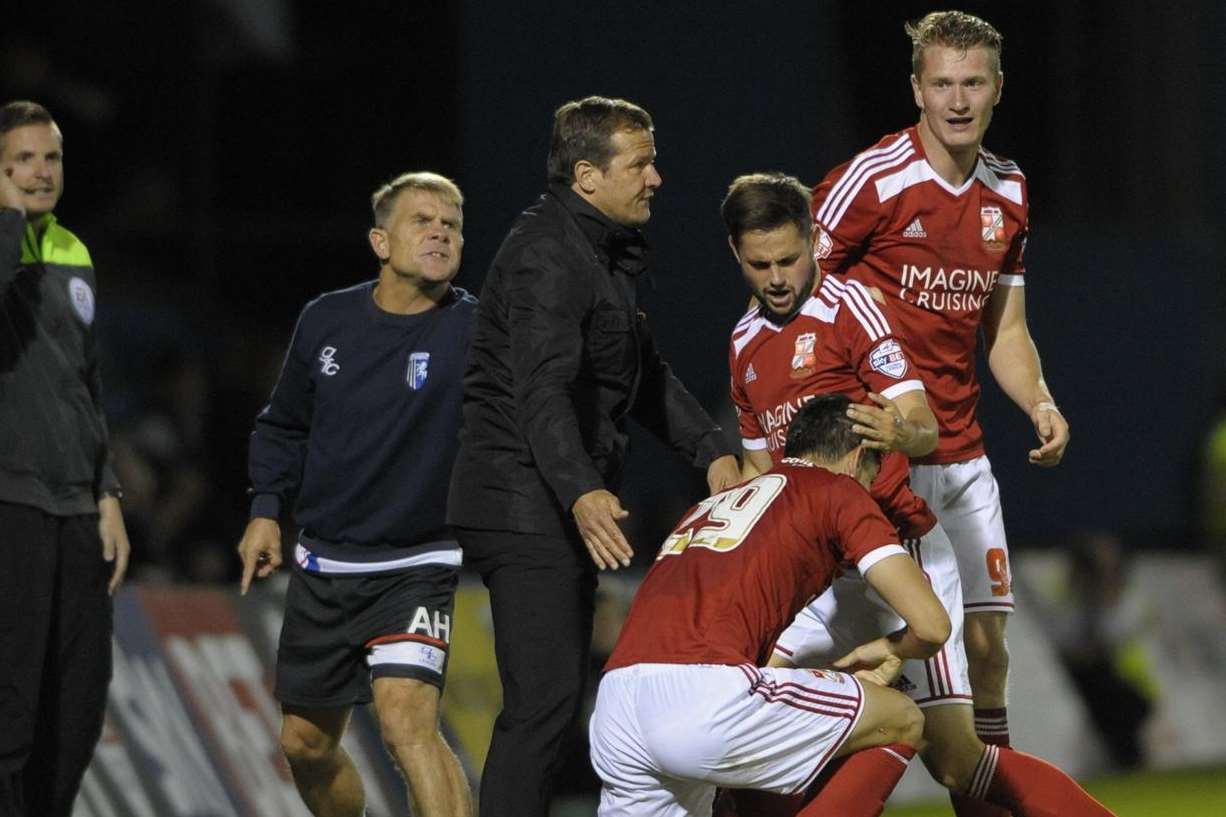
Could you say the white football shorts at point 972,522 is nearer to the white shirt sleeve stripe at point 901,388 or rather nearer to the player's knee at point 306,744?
the white shirt sleeve stripe at point 901,388

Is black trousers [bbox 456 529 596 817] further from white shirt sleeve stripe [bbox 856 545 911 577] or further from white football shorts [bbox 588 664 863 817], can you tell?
white shirt sleeve stripe [bbox 856 545 911 577]

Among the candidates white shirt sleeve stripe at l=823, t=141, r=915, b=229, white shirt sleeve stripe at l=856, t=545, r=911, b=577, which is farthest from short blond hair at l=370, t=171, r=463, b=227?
white shirt sleeve stripe at l=856, t=545, r=911, b=577

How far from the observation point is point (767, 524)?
202 inches

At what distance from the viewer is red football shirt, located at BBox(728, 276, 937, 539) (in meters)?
5.40

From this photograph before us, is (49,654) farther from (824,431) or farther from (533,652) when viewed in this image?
(824,431)

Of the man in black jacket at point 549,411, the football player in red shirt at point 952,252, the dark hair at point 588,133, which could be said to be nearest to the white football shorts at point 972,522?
the football player in red shirt at point 952,252

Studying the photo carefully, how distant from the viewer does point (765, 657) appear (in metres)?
5.25

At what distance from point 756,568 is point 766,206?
0.96 metres

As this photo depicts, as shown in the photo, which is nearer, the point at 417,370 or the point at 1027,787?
the point at 1027,787

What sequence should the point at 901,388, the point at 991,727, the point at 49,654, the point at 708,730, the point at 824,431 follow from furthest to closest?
the point at 49,654 < the point at 991,727 < the point at 901,388 < the point at 824,431 < the point at 708,730

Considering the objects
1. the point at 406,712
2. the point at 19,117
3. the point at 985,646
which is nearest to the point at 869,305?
the point at 985,646

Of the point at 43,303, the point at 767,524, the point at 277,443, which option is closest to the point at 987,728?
the point at 767,524

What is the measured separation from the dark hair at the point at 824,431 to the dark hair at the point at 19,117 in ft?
7.81

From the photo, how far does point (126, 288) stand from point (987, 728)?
6.41 m
